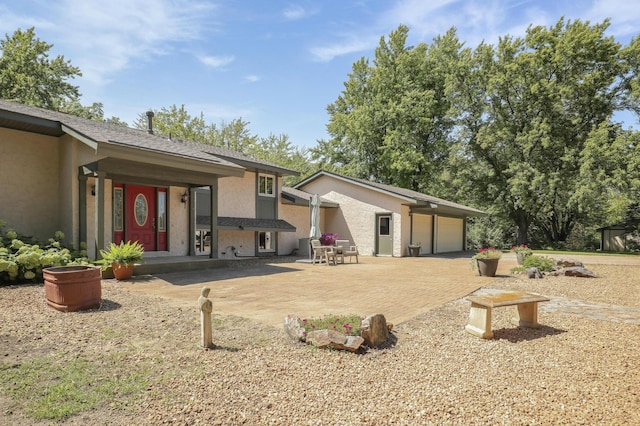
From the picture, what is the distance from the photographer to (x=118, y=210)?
1084cm

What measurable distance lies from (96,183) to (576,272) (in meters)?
13.9

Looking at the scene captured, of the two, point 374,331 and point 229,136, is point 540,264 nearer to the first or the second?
point 374,331

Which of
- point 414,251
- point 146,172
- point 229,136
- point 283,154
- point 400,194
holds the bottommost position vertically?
point 414,251

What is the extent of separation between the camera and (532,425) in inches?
104

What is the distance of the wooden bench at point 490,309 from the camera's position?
15.7ft

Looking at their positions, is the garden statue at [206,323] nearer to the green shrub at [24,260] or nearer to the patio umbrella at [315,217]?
the green shrub at [24,260]

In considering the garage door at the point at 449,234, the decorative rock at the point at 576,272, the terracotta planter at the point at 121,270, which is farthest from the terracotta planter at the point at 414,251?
the terracotta planter at the point at 121,270

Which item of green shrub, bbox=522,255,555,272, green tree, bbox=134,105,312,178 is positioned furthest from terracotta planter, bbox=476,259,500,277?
green tree, bbox=134,105,312,178

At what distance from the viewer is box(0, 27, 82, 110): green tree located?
24.5 metres

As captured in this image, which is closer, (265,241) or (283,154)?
(265,241)

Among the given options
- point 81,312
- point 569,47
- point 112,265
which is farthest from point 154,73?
point 569,47

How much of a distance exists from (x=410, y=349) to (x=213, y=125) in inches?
1479

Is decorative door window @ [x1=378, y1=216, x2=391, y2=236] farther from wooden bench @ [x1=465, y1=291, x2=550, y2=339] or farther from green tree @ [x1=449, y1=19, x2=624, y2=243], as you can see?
wooden bench @ [x1=465, y1=291, x2=550, y2=339]

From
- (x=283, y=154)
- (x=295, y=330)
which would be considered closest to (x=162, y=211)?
(x=295, y=330)
